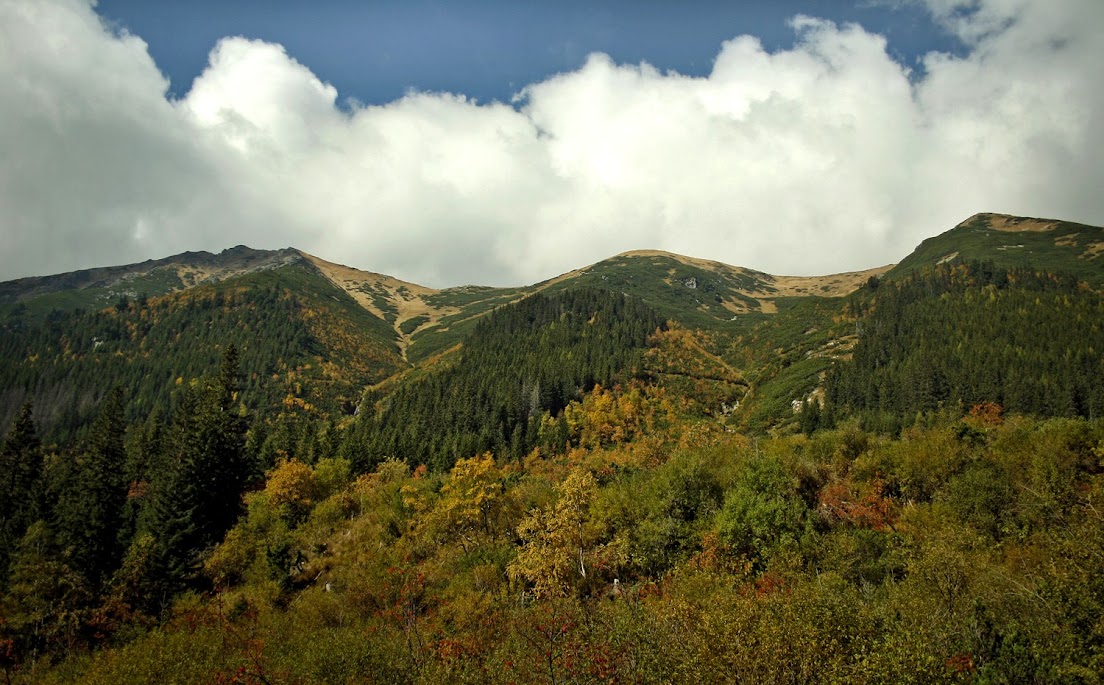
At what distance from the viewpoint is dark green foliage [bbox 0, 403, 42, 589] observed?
106188mm

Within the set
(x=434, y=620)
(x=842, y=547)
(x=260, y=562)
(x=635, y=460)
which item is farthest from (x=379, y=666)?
(x=635, y=460)

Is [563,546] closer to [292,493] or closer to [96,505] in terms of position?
[292,493]

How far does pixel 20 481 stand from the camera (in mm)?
116562

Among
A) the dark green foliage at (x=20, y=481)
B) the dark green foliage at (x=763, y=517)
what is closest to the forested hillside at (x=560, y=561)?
the dark green foliage at (x=763, y=517)

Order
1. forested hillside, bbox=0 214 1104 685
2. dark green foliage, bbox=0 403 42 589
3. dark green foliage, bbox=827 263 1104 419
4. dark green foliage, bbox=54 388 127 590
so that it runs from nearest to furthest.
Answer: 1. forested hillside, bbox=0 214 1104 685
2. dark green foliage, bbox=54 388 127 590
3. dark green foliage, bbox=0 403 42 589
4. dark green foliage, bbox=827 263 1104 419

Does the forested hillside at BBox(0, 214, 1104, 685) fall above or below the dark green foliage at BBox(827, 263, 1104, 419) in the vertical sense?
below

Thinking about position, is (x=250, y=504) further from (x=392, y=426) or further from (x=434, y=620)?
(x=392, y=426)

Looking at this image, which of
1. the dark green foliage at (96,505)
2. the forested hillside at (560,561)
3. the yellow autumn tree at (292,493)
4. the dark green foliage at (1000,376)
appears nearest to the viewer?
the forested hillside at (560,561)

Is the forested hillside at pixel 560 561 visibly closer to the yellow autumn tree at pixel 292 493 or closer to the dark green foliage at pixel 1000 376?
the yellow autumn tree at pixel 292 493

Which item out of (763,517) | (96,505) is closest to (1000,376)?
(763,517)

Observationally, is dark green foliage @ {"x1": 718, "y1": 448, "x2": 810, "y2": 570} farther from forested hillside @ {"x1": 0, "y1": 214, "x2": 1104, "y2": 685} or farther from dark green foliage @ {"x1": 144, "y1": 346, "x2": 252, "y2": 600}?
dark green foliage @ {"x1": 144, "y1": 346, "x2": 252, "y2": 600}

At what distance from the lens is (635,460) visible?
106312 mm

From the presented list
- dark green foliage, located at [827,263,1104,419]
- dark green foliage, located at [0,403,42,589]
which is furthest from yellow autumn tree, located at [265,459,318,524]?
dark green foliage, located at [827,263,1104,419]

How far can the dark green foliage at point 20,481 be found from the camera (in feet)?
348
